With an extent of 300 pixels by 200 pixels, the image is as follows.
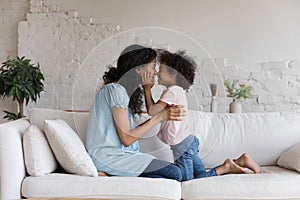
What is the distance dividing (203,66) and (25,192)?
3.90 feet

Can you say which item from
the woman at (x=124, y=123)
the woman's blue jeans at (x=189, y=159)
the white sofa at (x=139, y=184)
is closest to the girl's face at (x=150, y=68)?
the woman at (x=124, y=123)

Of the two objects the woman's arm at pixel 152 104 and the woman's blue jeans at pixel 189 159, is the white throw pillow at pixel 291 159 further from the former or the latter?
the woman's arm at pixel 152 104

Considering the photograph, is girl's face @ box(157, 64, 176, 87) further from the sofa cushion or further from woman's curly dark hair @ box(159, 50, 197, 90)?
the sofa cushion

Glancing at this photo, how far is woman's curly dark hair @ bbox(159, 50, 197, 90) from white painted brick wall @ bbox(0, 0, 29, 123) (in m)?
2.66

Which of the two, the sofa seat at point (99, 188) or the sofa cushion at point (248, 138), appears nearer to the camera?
the sofa seat at point (99, 188)

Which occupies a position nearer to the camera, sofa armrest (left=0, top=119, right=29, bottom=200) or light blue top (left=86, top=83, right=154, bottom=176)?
sofa armrest (left=0, top=119, right=29, bottom=200)

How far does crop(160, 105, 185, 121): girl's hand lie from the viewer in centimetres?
241

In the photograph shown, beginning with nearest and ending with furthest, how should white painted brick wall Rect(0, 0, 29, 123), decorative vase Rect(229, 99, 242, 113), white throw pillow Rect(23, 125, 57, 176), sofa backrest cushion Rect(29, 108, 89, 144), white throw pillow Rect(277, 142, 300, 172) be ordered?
white throw pillow Rect(23, 125, 57, 176)
white throw pillow Rect(277, 142, 300, 172)
sofa backrest cushion Rect(29, 108, 89, 144)
decorative vase Rect(229, 99, 242, 113)
white painted brick wall Rect(0, 0, 29, 123)

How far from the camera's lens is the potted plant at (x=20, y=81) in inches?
158

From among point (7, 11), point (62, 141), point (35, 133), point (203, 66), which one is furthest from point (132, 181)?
point (7, 11)

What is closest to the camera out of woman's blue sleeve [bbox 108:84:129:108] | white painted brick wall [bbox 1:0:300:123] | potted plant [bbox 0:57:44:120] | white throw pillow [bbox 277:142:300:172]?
woman's blue sleeve [bbox 108:84:129:108]

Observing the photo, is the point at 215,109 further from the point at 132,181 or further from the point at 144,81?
the point at 132,181

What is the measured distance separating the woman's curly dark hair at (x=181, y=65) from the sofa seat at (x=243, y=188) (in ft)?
1.80

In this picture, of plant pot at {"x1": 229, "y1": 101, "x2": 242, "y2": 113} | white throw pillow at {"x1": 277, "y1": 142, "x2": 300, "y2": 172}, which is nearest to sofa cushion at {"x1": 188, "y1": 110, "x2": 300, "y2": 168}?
white throw pillow at {"x1": 277, "y1": 142, "x2": 300, "y2": 172}
